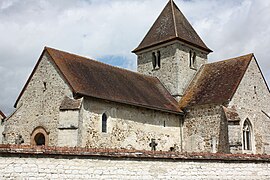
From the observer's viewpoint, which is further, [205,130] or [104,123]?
[205,130]

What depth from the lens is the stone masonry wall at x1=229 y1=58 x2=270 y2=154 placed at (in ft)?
68.6

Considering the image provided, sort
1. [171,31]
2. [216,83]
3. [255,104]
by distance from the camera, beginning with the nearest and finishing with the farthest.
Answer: [255,104]
[216,83]
[171,31]

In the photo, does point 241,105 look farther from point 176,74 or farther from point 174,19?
point 174,19

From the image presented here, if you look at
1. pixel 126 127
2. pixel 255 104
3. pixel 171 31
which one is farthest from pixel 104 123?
pixel 171 31

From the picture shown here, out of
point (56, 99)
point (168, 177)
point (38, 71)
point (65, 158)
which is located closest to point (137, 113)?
point (56, 99)

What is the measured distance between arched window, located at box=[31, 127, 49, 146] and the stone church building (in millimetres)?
39

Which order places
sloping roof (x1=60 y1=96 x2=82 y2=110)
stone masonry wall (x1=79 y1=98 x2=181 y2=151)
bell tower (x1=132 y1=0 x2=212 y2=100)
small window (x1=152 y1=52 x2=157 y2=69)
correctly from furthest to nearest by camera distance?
small window (x1=152 y1=52 x2=157 y2=69)
bell tower (x1=132 y1=0 x2=212 y2=100)
stone masonry wall (x1=79 y1=98 x2=181 y2=151)
sloping roof (x1=60 y1=96 x2=82 y2=110)

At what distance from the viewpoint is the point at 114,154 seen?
8.68 meters

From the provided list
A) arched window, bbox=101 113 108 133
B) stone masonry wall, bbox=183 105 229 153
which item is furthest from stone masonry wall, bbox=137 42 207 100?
arched window, bbox=101 113 108 133

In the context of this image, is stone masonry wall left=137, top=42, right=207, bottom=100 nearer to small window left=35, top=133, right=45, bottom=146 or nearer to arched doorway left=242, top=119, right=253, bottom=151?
arched doorway left=242, top=119, right=253, bottom=151

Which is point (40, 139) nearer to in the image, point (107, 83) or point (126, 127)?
point (126, 127)

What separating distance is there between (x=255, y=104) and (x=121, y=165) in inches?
617

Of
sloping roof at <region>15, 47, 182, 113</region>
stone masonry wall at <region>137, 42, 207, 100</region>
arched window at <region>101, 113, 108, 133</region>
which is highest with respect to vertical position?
stone masonry wall at <region>137, 42, 207, 100</region>

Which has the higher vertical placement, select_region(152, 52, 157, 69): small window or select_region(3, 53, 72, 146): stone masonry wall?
select_region(152, 52, 157, 69): small window
